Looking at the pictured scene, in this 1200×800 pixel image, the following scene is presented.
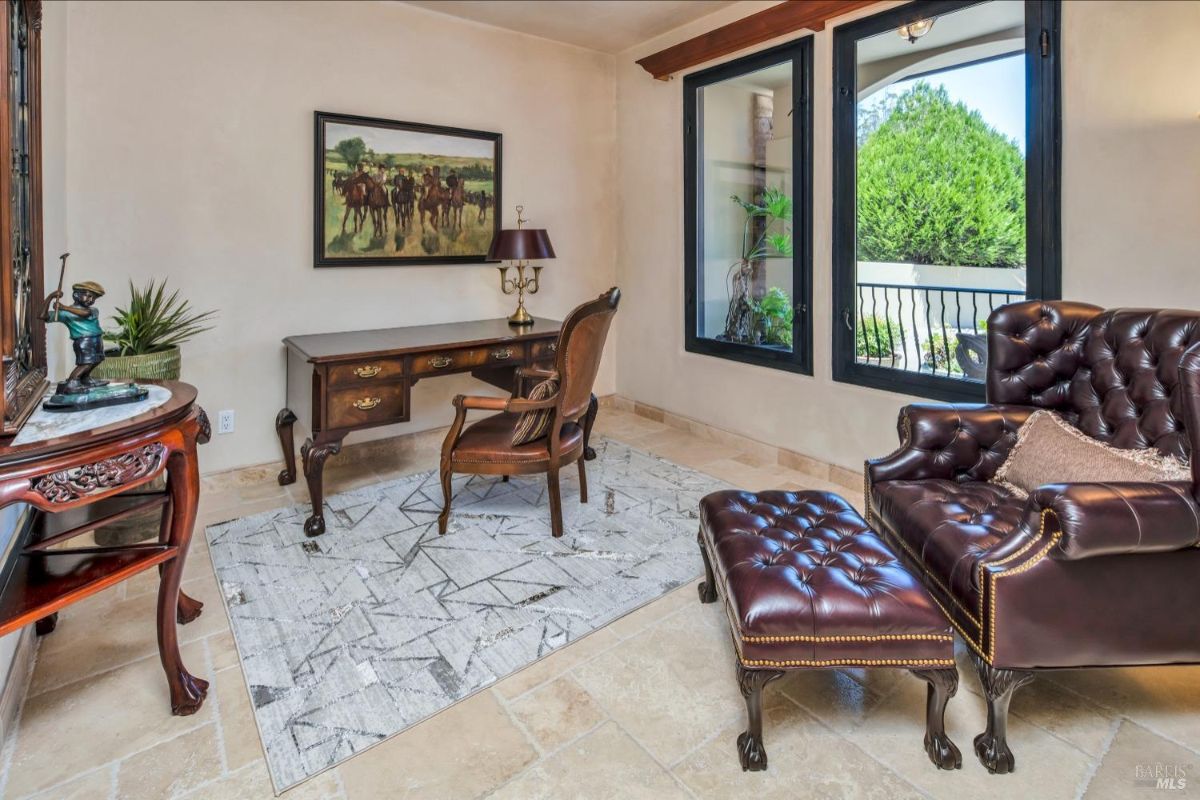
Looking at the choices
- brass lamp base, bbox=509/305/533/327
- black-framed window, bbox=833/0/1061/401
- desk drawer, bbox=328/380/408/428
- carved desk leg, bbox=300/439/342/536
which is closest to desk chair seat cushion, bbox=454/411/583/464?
desk drawer, bbox=328/380/408/428

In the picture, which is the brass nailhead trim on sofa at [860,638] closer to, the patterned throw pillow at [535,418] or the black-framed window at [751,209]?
the patterned throw pillow at [535,418]

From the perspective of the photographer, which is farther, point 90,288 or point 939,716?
point 90,288

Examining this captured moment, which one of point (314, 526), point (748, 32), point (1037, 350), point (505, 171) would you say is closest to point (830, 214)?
point (748, 32)

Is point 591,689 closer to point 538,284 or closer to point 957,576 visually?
point 957,576

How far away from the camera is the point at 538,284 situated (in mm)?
4562

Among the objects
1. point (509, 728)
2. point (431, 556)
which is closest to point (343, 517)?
point (431, 556)

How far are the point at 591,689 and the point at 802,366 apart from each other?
251cm

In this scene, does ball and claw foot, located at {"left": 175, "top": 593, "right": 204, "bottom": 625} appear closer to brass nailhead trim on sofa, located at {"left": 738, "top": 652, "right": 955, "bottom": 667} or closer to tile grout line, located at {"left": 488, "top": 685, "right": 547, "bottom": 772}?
tile grout line, located at {"left": 488, "top": 685, "right": 547, "bottom": 772}

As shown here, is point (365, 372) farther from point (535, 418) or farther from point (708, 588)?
point (708, 588)

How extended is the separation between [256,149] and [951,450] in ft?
11.7

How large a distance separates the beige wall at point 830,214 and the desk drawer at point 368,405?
2160 mm

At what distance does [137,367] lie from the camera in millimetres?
2693

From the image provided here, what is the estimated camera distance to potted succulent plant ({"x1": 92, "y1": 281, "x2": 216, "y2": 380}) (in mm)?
2678

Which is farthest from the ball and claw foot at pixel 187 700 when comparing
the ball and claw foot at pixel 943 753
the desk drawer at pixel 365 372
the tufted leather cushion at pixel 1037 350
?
the tufted leather cushion at pixel 1037 350
